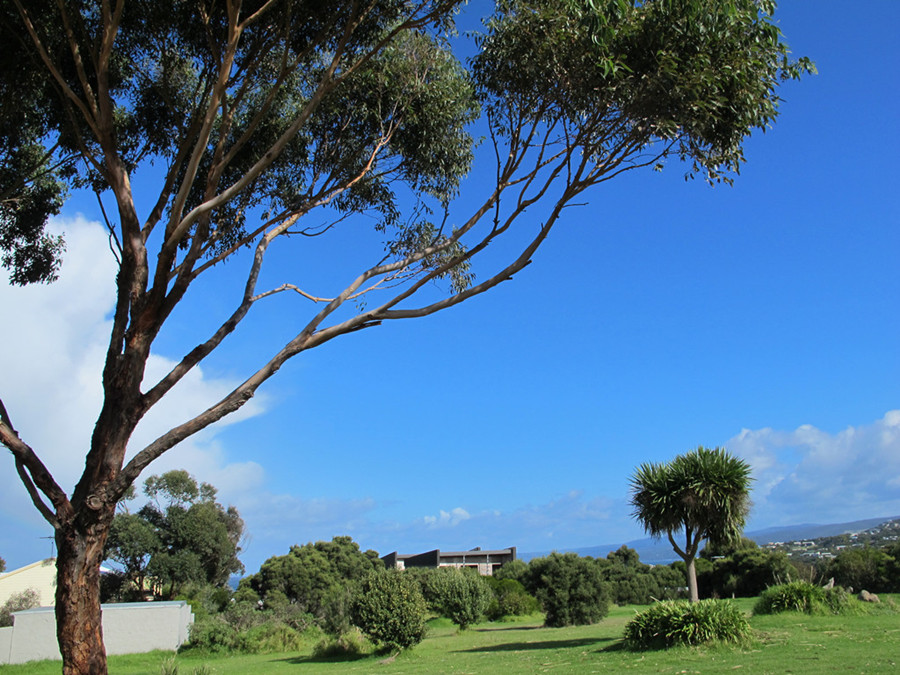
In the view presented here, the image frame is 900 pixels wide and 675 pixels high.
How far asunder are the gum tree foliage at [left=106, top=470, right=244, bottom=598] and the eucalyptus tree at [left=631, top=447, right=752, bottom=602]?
27.9 meters

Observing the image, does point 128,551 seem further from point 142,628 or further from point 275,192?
point 275,192

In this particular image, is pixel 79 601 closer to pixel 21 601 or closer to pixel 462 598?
pixel 462 598

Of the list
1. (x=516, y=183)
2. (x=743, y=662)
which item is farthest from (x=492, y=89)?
(x=743, y=662)

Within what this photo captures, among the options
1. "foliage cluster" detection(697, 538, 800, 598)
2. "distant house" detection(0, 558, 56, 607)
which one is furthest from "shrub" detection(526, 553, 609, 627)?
"distant house" detection(0, 558, 56, 607)

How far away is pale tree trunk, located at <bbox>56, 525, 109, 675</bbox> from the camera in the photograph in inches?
229

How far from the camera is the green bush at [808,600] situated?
1488cm

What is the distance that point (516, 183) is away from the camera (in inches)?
346

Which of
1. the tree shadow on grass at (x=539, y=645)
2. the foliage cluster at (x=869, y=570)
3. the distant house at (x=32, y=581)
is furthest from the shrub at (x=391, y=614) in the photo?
the distant house at (x=32, y=581)

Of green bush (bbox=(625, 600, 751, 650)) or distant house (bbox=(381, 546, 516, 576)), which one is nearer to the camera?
green bush (bbox=(625, 600, 751, 650))

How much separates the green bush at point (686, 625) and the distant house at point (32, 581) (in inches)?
A: 1406

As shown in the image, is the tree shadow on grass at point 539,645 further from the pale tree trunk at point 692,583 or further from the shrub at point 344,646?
the shrub at point 344,646

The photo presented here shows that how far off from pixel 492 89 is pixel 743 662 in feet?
27.6

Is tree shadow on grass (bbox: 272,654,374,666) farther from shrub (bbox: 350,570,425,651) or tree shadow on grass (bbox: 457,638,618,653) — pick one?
tree shadow on grass (bbox: 457,638,618,653)

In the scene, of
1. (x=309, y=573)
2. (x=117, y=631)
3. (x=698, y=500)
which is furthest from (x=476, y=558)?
(x=698, y=500)
